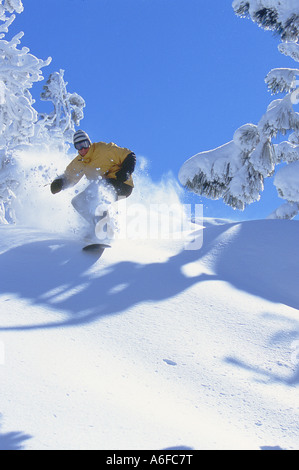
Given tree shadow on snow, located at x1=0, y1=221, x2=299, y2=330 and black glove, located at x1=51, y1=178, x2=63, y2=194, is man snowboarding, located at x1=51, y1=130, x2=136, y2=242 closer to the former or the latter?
black glove, located at x1=51, y1=178, x2=63, y2=194

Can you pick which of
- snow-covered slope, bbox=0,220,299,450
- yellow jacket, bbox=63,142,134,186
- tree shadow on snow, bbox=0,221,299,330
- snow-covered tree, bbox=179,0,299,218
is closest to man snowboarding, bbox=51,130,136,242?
yellow jacket, bbox=63,142,134,186

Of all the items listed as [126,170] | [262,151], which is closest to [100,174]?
[126,170]

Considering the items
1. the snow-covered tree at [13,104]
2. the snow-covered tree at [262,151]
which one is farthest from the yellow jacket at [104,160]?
the snow-covered tree at [13,104]

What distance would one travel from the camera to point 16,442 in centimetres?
174

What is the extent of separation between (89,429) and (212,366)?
106 cm

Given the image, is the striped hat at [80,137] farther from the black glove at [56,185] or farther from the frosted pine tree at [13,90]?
the frosted pine tree at [13,90]

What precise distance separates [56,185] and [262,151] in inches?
305

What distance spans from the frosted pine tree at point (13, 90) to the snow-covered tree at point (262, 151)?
547 cm

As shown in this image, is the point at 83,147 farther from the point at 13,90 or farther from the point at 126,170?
the point at 13,90

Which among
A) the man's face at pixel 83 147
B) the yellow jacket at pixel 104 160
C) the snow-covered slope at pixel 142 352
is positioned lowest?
the snow-covered slope at pixel 142 352

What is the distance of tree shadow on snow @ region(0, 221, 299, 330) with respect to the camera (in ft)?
12.0

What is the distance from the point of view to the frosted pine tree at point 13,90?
41.6 ft

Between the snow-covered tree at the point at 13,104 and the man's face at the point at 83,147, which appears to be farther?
the snow-covered tree at the point at 13,104

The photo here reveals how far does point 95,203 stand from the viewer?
5789mm
